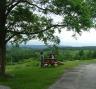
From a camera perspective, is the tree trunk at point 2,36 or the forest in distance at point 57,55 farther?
the forest in distance at point 57,55

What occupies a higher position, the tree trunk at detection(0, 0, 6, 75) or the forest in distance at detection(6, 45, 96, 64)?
the tree trunk at detection(0, 0, 6, 75)

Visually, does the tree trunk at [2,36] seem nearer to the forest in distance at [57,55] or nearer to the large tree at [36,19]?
the large tree at [36,19]

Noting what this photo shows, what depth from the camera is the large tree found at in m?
23.6

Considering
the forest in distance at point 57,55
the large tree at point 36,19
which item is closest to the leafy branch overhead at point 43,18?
the large tree at point 36,19

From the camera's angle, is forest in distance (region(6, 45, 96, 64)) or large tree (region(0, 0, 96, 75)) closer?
large tree (region(0, 0, 96, 75))

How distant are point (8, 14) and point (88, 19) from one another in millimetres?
5014

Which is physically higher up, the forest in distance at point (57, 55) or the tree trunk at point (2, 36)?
the tree trunk at point (2, 36)

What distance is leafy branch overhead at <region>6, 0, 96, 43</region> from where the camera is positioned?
A: 928 inches

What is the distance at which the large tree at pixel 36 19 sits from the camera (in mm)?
23594

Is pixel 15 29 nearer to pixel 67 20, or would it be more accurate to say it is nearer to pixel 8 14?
pixel 8 14

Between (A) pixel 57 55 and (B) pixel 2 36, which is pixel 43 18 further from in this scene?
(A) pixel 57 55

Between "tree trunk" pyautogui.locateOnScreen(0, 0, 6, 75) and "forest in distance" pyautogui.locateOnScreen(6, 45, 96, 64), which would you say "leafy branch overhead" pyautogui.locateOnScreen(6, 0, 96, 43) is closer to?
"tree trunk" pyautogui.locateOnScreen(0, 0, 6, 75)

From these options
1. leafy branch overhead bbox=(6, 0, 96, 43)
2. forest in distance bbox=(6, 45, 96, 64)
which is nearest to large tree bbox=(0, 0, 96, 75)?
leafy branch overhead bbox=(6, 0, 96, 43)

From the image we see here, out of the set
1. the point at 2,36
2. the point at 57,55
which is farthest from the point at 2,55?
the point at 57,55
